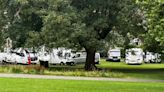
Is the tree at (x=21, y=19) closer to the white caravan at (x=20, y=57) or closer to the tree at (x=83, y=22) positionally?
the tree at (x=83, y=22)

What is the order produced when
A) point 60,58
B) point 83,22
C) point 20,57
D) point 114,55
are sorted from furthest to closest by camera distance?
1. point 114,55
2. point 60,58
3. point 20,57
4. point 83,22

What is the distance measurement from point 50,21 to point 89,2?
4858 millimetres

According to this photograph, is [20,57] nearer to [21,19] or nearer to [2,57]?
[2,57]

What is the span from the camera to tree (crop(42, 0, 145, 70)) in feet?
126

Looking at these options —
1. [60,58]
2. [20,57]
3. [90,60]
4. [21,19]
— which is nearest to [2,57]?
[20,57]

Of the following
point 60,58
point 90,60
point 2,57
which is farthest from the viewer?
point 60,58

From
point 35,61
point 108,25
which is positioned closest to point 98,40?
point 108,25

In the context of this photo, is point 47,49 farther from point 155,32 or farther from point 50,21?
point 155,32

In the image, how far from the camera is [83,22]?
132 ft

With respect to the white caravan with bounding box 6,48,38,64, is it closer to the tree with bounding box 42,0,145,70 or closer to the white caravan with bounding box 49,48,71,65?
the white caravan with bounding box 49,48,71,65

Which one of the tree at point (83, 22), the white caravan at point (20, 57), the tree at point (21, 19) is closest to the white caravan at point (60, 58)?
the white caravan at point (20, 57)

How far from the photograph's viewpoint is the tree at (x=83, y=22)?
3834 centimetres

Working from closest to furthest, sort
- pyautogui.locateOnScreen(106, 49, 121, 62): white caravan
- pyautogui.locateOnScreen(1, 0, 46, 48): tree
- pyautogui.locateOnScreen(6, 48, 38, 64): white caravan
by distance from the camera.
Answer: pyautogui.locateOnScreen(1, 0, 46, 48): tree, pyautogui.locateOnScreen(6, 48, 38, 64): white caravan, pyautogui.locateOnScreen(106, 49, 121, 62): white caravan

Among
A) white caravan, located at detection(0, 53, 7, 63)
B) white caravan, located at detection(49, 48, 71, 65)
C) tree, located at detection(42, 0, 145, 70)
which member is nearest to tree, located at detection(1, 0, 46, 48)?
tree, located at detection(42, 0, 145, 70)
